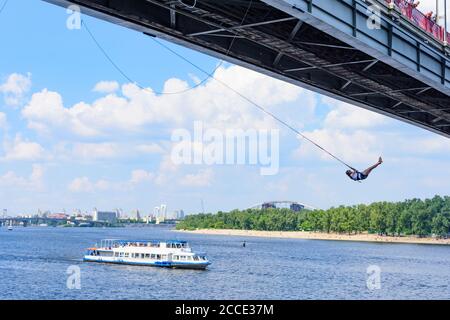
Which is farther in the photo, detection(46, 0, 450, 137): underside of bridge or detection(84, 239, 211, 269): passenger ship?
detection(84, 239, 211, 269): passenger ship

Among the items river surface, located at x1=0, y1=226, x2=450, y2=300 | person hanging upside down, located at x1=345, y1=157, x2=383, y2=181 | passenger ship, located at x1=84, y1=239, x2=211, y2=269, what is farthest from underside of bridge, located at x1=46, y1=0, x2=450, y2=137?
passenger ship, located at x1=84, y1=239, x2=211, y2=269

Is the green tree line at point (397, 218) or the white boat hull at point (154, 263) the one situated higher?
the green tree line at point (397, 218)

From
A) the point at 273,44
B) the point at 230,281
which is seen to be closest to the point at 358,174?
the point at 273,44

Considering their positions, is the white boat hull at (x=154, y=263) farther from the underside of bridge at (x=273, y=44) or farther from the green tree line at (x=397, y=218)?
the green tree line at (x=397, y=218)

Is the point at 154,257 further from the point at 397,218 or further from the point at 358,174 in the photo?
the point at 397,218

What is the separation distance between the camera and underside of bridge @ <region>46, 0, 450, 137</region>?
804 inches

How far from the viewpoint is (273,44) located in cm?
2406

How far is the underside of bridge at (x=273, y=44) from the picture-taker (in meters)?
20.4

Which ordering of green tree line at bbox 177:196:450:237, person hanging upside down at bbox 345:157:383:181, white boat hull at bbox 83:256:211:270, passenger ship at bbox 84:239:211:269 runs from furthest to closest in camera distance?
green tree line at bbox 177:196:450:237 → passenger ship at bbox 84:239:211:269 → white boat hull at bbox 83:256:211:270 → person hanging upside down at bbox 345:157:383:181

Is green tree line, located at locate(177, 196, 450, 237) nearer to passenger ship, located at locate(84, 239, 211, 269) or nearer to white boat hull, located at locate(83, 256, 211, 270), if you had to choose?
passenger ship, located at locate(84, 239, 211, 269)

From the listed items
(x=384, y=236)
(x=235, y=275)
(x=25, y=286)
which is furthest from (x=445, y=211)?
(x=25, y=286)

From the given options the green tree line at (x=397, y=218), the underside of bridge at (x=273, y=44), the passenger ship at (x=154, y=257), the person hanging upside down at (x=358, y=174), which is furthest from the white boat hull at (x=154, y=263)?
the green tree line at (x=397, y=218)

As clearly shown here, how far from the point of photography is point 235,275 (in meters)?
68.9
